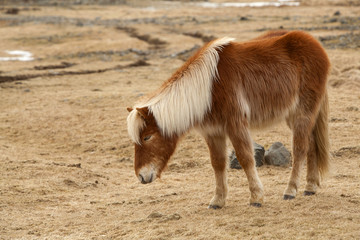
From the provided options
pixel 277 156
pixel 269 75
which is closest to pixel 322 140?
pixel 269 75

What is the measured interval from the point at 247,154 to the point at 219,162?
1.59ft

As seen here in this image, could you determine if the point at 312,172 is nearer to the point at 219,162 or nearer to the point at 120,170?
the point at 219,162

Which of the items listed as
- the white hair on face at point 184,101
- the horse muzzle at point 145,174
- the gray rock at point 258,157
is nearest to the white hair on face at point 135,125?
the white hair on face at point 184,101

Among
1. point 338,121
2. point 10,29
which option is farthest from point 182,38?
point 338,121

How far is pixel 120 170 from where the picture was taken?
884cm

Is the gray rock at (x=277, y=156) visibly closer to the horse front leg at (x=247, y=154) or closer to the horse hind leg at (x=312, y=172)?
the horse hind leg at (x=312, y=172)

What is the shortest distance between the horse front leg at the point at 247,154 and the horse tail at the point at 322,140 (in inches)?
44.3

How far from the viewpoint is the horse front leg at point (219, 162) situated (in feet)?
19.7

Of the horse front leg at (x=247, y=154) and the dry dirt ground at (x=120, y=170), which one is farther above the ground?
the horse front leg at (x=247, y=154)

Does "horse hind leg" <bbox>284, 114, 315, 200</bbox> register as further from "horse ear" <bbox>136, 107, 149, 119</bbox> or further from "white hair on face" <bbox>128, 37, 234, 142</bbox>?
"horse ear" <bbox>136, 107, 149, 119</bbox>

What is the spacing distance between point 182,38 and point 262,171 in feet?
68.5

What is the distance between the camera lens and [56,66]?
21.4m

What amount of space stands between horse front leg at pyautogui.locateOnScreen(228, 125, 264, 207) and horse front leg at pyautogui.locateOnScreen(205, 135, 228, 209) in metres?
0.35

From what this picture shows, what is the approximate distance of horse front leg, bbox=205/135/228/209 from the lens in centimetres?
601
